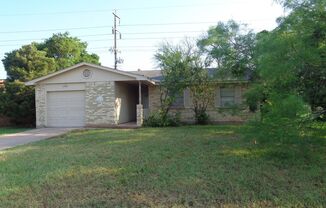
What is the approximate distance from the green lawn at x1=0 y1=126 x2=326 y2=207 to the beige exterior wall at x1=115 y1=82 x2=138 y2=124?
29.5ft

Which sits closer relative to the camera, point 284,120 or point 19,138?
point 284,120

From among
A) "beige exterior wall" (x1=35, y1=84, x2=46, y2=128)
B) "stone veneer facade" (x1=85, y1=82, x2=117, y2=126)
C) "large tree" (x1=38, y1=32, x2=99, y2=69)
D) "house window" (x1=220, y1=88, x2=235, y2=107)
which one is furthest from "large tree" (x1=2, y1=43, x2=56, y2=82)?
"large tree" (x1=38, y1=32, x2=99, y2=69)

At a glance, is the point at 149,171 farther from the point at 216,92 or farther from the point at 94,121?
the point at 216,92

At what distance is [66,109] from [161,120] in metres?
5.52

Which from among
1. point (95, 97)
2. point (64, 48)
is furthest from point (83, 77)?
point (64, 48)

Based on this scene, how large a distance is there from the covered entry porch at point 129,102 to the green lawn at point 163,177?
26.7 ft

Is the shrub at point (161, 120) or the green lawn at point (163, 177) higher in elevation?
the shrub at point (161, 120)

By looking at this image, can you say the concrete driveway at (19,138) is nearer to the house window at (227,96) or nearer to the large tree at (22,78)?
the large tree at (22,78)

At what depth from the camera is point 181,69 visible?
1733 cm

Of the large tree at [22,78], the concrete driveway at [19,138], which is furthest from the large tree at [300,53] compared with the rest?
the large tree at [22,78]

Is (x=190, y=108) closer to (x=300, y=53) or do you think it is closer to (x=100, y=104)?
(x=100, y=104)

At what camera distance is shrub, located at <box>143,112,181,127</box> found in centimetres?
1742

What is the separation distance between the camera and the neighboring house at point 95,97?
1778 centimetres

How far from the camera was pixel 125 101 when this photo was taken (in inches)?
796
